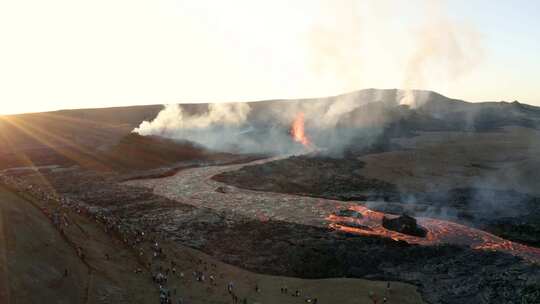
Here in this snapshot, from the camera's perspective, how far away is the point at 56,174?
72.1 m

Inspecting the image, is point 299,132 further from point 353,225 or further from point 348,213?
point 353,225

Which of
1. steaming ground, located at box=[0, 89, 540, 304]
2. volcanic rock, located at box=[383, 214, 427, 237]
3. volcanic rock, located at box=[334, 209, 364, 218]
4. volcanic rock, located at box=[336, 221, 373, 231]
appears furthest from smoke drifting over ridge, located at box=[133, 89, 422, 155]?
volcanic rock, located at box=[383, 214, 427, 237]

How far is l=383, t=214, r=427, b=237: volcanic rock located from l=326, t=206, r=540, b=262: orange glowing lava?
417 mm

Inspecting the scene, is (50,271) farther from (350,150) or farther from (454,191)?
(350,150)

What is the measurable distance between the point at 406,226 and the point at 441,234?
330 centimetres

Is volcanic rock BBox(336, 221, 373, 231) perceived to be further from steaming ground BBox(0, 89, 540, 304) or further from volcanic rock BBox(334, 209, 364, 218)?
volcanic rock BBox(334, 209, 364, 218)

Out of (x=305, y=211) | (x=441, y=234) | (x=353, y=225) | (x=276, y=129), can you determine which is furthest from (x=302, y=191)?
(x=276, y=129)

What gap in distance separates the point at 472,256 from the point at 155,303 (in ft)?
79.1

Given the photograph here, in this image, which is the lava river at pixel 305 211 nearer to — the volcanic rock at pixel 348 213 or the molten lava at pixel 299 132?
the volcanic rock at pixel 348 213

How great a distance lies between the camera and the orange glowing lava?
37.7 meters

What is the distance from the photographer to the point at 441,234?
41.6m

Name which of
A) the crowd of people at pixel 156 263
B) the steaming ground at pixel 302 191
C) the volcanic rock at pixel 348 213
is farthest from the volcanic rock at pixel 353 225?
the crowd of people at pixel 156 263

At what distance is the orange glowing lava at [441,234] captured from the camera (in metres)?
37.7

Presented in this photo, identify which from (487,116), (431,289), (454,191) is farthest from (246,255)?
(487,116)
